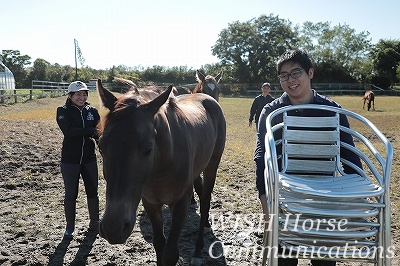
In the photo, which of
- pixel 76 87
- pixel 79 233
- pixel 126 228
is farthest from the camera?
pixel 79 233

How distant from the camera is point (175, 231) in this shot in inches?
132

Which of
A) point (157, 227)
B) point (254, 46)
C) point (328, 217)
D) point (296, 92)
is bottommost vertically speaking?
point (157, 227)

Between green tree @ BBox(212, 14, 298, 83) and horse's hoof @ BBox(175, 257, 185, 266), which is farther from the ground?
green tree @ BBox(212, 14, 298, 83)

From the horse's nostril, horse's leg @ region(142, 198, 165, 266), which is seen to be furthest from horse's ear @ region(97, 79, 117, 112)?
horse's leg @ region(142, 198, 165, 266)

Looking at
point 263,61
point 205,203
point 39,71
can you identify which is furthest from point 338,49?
point 205,203

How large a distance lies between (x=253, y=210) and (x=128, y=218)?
11.0 ft

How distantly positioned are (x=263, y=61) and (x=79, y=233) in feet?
185

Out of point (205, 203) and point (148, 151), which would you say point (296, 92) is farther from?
point (205, 203)

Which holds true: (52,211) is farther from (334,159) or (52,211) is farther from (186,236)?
(334,159)

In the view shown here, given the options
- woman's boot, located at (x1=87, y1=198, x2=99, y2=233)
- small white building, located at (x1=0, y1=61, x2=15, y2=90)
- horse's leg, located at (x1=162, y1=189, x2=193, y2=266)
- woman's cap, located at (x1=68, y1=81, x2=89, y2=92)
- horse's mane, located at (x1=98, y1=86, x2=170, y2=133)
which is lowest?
woman's boot, located at (x1=87, y1=198, x2=99, y2=233)

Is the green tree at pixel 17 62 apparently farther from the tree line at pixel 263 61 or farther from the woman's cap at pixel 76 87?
the woman's cap at pixel 76 87

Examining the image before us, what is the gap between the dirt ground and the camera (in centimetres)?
392

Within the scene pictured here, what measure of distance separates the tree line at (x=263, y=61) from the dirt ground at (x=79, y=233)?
4815cm

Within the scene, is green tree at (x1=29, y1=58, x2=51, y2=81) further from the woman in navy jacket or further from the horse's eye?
the horse's eye
